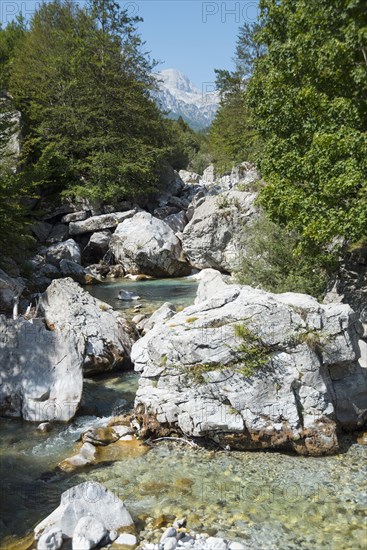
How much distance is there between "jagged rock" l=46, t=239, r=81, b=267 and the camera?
98.3 ft

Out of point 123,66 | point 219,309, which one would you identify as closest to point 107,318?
point 219,309

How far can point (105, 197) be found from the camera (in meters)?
37.1

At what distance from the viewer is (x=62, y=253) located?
30547 millimetres

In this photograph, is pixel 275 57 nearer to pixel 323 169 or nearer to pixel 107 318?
pixel 323 169

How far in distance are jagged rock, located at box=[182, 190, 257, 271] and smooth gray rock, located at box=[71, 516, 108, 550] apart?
2443cm

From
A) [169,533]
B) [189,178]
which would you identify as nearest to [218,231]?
[169,533]

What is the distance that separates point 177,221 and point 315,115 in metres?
25.4

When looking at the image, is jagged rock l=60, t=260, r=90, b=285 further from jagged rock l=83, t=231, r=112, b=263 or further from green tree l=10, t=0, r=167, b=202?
green tree l=10, t=0, r=167, b=202

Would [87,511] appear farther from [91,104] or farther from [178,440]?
[91,104]

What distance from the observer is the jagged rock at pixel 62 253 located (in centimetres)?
2997

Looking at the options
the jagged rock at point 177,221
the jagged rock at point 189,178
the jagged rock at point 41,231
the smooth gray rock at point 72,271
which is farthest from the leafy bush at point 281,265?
the jagged rock at point 189,178

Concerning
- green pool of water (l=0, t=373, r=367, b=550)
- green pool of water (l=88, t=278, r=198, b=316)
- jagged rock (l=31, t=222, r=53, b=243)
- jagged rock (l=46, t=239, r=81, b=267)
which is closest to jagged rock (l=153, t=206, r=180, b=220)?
jagged rock (l=31, t=222, r=53, b=243)

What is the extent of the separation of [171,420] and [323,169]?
7.93m

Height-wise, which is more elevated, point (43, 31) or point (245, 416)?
point (43, 31)
